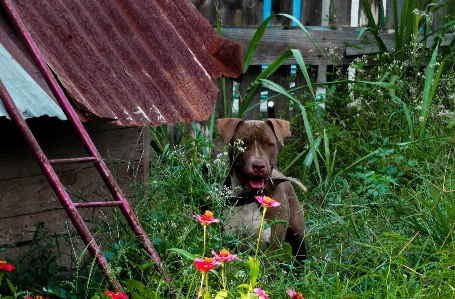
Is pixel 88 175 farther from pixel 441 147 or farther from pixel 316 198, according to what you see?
pixel 441 147

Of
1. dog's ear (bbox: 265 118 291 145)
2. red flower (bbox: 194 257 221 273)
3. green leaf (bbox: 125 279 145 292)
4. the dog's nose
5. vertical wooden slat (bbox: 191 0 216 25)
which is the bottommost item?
the dog's nose

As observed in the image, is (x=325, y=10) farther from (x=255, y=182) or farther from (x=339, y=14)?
(x=255, y=182)

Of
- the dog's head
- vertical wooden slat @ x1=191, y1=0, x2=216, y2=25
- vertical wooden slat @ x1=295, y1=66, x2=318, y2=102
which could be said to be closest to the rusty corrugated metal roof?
the dog's head

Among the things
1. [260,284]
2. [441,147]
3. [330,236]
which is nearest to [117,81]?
[260,284]

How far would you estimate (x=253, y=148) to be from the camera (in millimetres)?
5492

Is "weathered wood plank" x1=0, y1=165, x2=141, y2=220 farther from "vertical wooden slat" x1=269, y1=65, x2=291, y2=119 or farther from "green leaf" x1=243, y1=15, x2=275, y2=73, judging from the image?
"vertical wooden slat" x1=269, y1=65, x2=291, y2=119

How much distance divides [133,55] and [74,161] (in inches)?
49.2

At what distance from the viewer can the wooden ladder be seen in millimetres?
3895

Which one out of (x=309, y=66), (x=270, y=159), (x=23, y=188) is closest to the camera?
(x=23, y=188)

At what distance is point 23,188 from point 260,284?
4.72ft

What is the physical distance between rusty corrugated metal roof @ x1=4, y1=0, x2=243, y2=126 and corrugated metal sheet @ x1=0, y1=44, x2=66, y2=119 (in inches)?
8.6

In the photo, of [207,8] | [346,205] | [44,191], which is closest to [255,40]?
[207,8]

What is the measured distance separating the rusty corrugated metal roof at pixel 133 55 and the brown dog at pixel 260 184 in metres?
0.36

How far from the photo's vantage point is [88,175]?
508cm
